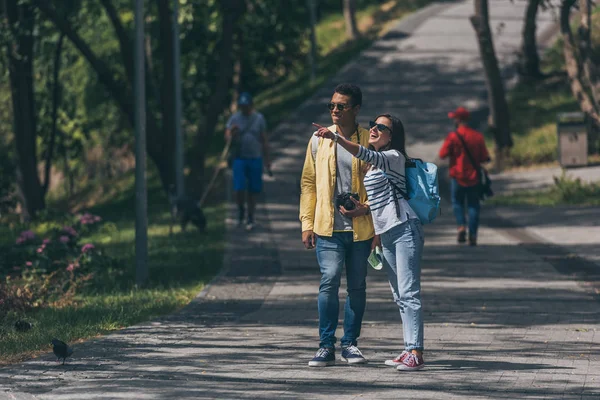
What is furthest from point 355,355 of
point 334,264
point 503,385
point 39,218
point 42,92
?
point 42,92

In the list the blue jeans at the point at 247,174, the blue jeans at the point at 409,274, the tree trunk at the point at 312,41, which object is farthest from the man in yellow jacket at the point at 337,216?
the tree trunk at the point at 312,41

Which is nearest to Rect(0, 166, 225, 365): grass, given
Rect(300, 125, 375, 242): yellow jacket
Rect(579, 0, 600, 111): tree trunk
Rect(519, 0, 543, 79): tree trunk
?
Rect(300, 125, 375, 242): yellow jacket

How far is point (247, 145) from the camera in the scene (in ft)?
51.2

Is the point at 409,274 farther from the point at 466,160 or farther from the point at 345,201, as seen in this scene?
the point at 466,160

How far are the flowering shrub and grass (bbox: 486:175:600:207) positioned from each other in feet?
25.0

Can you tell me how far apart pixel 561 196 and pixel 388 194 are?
1174 cm

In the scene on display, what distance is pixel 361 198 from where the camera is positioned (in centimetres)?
793

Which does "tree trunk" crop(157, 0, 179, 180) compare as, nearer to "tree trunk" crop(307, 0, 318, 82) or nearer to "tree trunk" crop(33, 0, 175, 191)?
"tree trunk" crop(33, 0, 175, 191)

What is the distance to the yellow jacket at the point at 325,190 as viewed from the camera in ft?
25.8

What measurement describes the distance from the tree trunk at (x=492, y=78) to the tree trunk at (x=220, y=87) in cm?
515

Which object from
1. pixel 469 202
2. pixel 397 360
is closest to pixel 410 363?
pixel 397 360

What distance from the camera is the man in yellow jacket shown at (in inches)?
309

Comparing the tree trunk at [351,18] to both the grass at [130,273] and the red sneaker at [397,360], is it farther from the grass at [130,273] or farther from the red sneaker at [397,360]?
the red sneaker at [397,360]

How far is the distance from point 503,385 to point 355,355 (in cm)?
112
